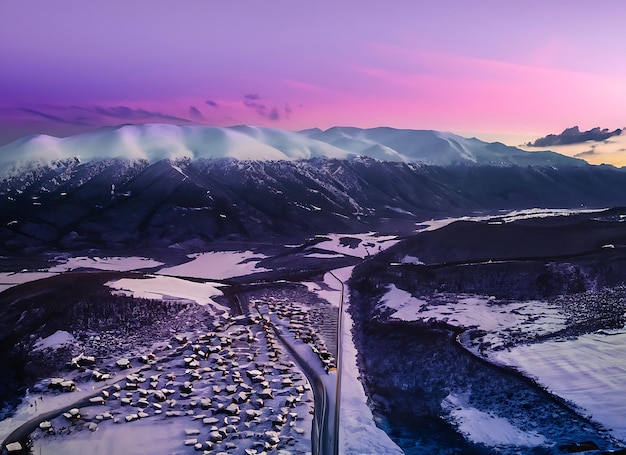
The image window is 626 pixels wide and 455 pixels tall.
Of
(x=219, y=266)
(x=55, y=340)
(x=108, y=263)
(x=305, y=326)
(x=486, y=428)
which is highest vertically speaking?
(x=305, y=326)

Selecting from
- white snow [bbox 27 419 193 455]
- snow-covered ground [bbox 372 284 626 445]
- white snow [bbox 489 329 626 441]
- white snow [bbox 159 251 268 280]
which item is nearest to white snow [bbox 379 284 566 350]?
snow-covered ground [bbox 372 284 626 445]

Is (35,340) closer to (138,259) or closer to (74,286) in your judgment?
(74,286)

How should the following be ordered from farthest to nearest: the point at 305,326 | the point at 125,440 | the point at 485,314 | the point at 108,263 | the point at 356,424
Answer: the point at 108,263, the point at 485,314, the point at 305,326, the point at 356,424, the point at 125,440

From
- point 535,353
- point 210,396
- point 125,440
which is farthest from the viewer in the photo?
point 535,353

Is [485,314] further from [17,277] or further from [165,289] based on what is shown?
[17,277]

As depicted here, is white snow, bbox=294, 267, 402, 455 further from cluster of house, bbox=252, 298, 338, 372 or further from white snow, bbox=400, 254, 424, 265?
white snow, bbox=400, 254, 424, 265

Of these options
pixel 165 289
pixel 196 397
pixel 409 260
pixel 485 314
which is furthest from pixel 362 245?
pixel 196 397
